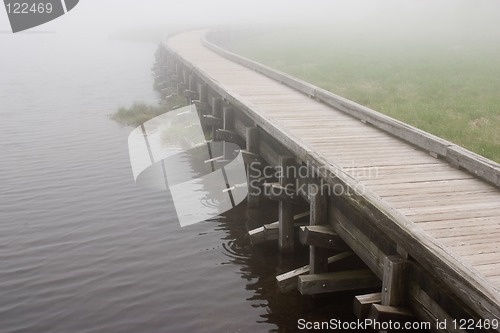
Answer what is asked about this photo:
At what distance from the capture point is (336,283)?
22.8 feet

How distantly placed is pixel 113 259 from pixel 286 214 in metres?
3.25

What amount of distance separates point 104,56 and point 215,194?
1577 inches

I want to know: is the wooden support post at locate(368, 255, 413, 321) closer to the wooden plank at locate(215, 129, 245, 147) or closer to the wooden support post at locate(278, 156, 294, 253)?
the wooden support post at locate(278, 156, 294, 253)

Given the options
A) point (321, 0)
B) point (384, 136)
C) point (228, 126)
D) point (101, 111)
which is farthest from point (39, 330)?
point (321, 0)

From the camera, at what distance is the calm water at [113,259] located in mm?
7270

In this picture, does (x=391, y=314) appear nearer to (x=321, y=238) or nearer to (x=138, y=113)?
(x=321, y=238)

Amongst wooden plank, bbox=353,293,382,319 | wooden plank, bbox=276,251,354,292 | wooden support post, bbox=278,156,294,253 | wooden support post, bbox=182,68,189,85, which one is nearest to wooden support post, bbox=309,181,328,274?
wooden plank, bbox=276,251,354,292

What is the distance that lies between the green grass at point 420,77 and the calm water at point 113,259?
18.2ft

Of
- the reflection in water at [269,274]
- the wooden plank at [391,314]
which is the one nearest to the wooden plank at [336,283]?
the reflection in water at [269,274]

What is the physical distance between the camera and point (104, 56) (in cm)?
4862

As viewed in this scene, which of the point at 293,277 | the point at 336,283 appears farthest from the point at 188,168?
the point at 336,283

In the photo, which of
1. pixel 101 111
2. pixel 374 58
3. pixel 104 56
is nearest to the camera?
pixel 101 111

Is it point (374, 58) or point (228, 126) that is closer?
point (228, 126)

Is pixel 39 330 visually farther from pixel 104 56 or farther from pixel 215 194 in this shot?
pixel 104 56
